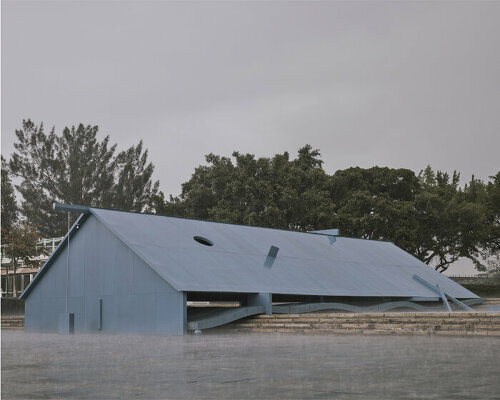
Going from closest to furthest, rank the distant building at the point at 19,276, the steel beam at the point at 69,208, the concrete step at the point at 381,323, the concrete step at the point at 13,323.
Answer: the concrete step at the point at 381,323 → the steel beam at the point at 69,208 → the concrete step at the point at 13,323 → the distant building at the point at 19,276

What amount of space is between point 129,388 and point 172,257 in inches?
650

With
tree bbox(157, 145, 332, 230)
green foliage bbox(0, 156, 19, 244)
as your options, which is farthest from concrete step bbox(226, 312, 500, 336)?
green foliage bbox(0, 156, 19, 244)

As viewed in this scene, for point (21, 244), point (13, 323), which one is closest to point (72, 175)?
point (21, 244)

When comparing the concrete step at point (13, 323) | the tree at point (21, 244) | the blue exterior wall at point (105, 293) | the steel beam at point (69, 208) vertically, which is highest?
the tree at point (21, 244)

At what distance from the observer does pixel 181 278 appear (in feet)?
71.1

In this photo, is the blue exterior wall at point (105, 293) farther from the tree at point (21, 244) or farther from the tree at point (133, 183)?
the tree at point (133, 183)

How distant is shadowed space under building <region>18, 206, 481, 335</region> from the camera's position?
22.1m

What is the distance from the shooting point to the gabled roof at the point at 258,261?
22922 millimetres

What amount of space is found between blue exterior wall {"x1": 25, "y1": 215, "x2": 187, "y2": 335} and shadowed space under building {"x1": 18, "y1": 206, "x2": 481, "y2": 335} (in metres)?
0.04

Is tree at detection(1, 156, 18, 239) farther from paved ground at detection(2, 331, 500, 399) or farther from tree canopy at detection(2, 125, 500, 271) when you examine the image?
paved ground at detection(2, 331, 500, 399)

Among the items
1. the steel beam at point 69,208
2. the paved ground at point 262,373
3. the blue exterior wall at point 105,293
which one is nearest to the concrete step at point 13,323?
the blue exterior wall at point 105,293

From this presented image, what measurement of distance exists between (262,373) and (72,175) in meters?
62.9

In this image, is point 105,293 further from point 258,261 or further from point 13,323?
point 13,323

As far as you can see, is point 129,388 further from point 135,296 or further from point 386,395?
point 135,296
